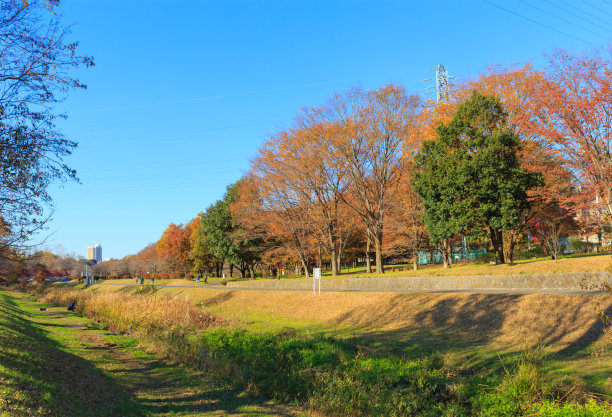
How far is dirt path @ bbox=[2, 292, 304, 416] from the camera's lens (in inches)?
374

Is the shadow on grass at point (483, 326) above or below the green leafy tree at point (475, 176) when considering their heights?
below

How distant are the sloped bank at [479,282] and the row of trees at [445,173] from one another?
13.1ft

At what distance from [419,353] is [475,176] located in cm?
1509

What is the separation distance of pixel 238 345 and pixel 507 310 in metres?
10.7

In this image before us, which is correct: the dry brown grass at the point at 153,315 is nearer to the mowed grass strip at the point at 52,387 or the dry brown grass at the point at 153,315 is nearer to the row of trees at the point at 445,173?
the mowed grass strip at the point at 52,387

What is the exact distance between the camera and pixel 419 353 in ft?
45.6

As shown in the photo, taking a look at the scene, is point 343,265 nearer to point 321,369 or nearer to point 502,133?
point 502,133

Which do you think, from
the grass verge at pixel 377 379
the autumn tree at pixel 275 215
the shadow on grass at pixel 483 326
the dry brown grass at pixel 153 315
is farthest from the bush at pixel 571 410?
the autumn tree at pixel 275 215

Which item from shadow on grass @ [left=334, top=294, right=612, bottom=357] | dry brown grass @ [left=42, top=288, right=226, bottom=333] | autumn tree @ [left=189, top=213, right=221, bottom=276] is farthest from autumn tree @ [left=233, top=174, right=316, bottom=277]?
autumn tree @ [left=189, top=213, right=221, bottom=276]

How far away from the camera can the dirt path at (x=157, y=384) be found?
949cm

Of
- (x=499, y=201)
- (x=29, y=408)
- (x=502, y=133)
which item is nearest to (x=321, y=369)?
(x=29, y=408)

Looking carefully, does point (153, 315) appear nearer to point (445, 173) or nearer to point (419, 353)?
point (419, 353)

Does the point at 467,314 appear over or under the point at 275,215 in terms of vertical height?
under

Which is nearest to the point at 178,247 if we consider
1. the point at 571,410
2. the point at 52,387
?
the point at 52,387
